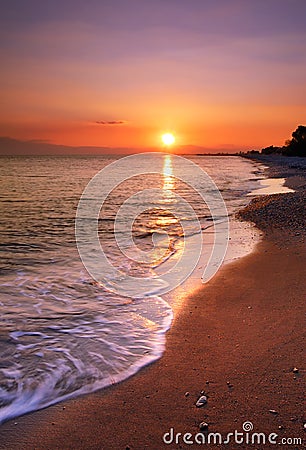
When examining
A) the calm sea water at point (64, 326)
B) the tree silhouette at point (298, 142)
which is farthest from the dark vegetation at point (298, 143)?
the calm sea water at point (64, 326)

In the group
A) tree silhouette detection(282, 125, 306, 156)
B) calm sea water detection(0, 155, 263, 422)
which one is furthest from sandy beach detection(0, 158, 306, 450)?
tree silhouette detection(282, 125, 306, 156)

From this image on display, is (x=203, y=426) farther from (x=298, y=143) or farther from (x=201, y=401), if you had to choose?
(x=298, y=143)

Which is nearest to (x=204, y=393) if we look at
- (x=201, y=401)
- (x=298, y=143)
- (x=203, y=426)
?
(x=201, y=401)

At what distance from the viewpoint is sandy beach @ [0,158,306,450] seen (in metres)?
3.48

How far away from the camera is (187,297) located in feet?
24.0

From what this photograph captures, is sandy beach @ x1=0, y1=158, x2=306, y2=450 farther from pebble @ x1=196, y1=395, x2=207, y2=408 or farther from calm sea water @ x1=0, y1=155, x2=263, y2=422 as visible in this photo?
calm sea water @ x1=0, y1=155, x2=263, y2=422

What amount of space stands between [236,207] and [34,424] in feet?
60.7

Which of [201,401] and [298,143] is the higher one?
[298,143]

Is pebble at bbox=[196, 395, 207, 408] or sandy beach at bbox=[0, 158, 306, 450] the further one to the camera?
pebble at bbox=[196, 395, 207, 408]

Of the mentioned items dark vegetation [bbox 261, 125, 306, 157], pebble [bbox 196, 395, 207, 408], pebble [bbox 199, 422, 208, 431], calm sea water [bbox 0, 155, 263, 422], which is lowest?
calm sea water [bbox 0, 155, 263, 422]

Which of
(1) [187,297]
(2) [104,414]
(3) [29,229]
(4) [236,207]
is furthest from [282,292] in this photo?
(4) [236,207]

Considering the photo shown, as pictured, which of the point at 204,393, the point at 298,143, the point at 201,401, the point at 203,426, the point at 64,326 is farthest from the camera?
the point at 298,143

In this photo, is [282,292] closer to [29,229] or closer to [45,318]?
[45,318]

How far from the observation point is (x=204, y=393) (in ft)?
13.2
